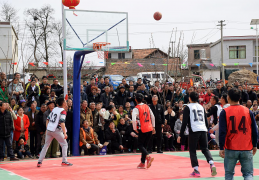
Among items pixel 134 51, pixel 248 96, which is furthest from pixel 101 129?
pixel 134 51

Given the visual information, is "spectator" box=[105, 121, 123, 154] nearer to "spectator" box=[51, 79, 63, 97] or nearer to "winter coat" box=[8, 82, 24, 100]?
"spectator" box=[51, 79, 63, 97]

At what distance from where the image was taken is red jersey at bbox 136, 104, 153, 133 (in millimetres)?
10430

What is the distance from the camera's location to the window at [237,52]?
57.3m

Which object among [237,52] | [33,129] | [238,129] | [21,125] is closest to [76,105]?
[33,129]

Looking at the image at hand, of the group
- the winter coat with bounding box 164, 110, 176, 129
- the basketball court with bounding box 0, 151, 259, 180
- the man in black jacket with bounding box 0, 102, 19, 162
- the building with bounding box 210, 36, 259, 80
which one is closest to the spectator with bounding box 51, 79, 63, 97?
the man in black jacket with bounding box 0, 102, 19, 162

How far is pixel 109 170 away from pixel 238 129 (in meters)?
4.82

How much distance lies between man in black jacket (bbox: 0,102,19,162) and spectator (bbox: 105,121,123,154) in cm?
366

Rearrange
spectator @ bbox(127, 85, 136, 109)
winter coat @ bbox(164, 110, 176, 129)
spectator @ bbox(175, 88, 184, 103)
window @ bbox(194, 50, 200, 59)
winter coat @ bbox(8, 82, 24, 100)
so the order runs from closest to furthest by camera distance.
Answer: winter coat @ bbox(8, 82, 24, 100) < winter coat @ bbox(164, 110, 176, 129) < spectator @ bbox(127, 85, 136, 109) < spectator @ bbox(175, 88, 184, 103) < window @ bbox(194, 50, 200, 59)

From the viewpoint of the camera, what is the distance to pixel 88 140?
1445cm

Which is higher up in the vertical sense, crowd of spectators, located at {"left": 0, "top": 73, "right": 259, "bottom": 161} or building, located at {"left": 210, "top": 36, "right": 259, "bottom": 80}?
building, located at {"left": 210, "top": 36, "right": 259, "bottom": 80}

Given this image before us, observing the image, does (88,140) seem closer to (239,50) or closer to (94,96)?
(94,96)

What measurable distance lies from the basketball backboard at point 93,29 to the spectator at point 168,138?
3.92 meters

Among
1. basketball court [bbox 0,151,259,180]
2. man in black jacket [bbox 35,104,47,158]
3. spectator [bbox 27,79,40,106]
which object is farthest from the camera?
spectator [bbox 27,79,40,106]

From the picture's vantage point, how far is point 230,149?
6.16 meters
